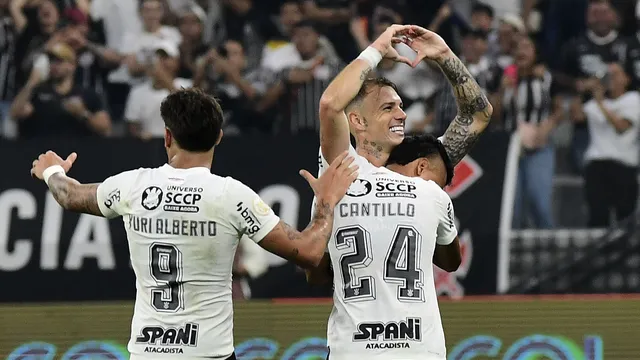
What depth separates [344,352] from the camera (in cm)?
590

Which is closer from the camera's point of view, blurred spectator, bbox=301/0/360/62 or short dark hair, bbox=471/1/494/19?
blurred spectator, bbox=301/0/360/62

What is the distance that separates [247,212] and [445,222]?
0.99 m

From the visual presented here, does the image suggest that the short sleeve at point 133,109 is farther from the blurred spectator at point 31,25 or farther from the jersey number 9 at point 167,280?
the jersey number 9 at point 167,280

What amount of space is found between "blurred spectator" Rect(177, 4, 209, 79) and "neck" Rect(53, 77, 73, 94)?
1.14m

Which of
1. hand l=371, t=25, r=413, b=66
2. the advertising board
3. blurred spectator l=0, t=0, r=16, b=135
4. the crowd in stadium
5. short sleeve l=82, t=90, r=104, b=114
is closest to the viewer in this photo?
hand l=371, t=25, r=413, b=66

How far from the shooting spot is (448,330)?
834 centimetres

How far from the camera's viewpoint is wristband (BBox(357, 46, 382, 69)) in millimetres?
6234

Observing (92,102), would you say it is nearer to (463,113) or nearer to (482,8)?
(482,8)

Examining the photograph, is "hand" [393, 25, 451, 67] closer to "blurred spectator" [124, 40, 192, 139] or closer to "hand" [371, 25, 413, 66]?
"hand" [371, 25, 413, 66]

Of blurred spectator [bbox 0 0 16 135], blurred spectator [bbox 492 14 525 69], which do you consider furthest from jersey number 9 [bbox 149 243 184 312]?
blurred spectator [bbox 492 14 525 69]

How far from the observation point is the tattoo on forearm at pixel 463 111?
22.5 feet

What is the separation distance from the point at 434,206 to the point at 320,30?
7.69m

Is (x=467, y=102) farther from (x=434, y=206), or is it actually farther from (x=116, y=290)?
(x=116, y=290)

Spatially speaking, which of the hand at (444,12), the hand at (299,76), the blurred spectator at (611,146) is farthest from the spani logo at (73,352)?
the hand at (444,12)
